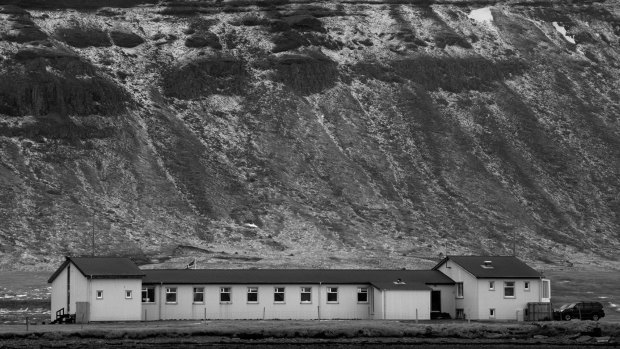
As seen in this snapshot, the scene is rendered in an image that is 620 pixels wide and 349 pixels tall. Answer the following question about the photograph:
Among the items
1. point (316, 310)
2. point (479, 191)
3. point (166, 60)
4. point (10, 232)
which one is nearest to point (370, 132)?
point (479, 191)

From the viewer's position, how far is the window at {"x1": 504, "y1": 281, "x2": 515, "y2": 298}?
281 feet

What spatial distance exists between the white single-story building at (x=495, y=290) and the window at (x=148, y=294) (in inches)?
681

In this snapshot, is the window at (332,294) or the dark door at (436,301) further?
the dark door at (436,301)

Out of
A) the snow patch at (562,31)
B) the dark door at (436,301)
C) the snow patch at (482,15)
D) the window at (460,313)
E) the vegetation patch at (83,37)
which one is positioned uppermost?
the snow patch at (482,15)

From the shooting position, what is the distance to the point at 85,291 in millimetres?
81500

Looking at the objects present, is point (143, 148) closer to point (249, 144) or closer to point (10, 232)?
point (249, 144)

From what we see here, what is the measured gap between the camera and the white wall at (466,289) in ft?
279

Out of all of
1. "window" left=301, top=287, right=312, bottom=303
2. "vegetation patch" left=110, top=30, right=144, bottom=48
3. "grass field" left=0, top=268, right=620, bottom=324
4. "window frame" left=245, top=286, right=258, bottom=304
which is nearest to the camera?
"window frame" left=245, top=286, right=258, bottom=304

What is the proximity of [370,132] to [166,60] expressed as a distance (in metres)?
24.0

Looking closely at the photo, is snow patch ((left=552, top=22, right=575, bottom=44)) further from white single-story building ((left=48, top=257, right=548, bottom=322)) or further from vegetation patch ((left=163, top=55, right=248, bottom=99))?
white single-story building ((left=48, top=257, right=548, bottom=322))

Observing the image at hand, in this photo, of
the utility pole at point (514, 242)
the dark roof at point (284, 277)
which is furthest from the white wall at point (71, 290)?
the utility pole at point (514, 242)

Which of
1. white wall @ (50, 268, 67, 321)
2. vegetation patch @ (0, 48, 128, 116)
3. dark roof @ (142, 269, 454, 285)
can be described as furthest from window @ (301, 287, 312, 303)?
vegetation patch @ (0, 48, 128, 116)

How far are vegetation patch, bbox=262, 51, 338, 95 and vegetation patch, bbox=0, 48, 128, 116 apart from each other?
18.0 meters

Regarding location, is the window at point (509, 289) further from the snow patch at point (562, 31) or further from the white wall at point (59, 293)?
the snow patch at point (562, 31)
